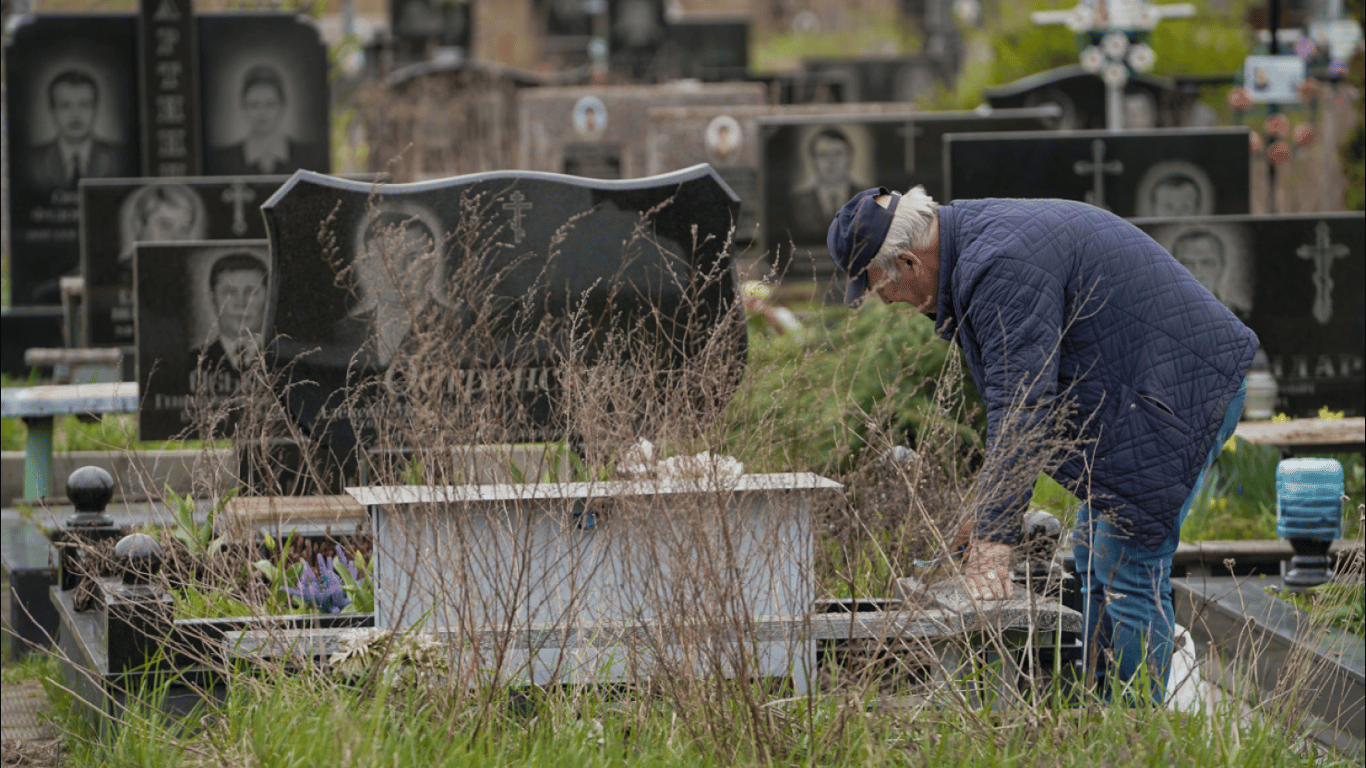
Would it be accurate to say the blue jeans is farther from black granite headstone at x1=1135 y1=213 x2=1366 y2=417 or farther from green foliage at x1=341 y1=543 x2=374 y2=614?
black granite headstone at x1=1135 y1=213 x2=1366 y2=417

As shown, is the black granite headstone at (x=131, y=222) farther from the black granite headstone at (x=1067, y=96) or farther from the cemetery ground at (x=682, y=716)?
the black granite headstone at (x=1067, y=96)

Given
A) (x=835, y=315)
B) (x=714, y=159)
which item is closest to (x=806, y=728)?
(x=835, y=315)

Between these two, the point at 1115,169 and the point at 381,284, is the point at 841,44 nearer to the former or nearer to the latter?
the point at 1115,169

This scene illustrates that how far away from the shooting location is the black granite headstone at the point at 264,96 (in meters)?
12.6

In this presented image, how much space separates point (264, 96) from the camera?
12.7 meters

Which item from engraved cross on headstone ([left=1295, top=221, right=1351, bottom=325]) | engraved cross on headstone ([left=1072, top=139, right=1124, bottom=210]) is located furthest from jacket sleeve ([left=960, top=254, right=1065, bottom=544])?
engraved cross on headstone ([left=1072, top=139, right=1124, bottom=210])

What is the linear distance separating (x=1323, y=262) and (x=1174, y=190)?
2288 mm

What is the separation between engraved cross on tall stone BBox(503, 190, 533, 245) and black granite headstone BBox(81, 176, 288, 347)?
435 centimetres

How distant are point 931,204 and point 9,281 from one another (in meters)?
9.87

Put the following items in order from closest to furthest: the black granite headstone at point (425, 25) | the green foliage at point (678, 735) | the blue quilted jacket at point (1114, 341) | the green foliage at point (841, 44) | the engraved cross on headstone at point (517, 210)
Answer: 1. the green foliage at point (678, 735)
2. the blue quilted jacket at point (1114, 341)
3. the engraved cross on headstone at point (517, 210)
4. the black granite headstone at point (425, 25)
5. the green foliage at point (841, 44)

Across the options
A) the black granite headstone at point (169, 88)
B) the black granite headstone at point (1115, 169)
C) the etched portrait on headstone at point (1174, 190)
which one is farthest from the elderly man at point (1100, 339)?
the black granite headstone at point (169, 88)

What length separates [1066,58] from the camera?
2214cm

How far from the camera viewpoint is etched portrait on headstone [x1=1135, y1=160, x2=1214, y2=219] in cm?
1059

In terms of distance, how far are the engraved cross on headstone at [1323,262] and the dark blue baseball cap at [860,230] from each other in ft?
17.2
